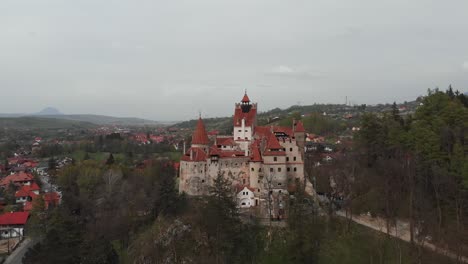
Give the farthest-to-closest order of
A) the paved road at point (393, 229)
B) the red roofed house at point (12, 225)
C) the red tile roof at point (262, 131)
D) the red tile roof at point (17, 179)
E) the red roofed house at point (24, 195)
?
the red tile roof at point (17, 179) < the red roofed house at point (24, 195) < the red roofed house at point (12, 225) < the red tile roof at point (262, 131) < the paved road at point (393, 229)

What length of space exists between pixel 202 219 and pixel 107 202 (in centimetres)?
2317

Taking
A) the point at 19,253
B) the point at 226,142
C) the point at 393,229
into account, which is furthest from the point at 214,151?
the point at 19,253

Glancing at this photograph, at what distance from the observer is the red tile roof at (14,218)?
192ft

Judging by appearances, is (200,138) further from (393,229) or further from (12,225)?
(12,225)

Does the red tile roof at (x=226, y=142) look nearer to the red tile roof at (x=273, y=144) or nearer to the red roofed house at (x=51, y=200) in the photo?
the red tile roof at (x=273, y=144)

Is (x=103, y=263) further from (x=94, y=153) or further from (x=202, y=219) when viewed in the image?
(x=94, y=153)

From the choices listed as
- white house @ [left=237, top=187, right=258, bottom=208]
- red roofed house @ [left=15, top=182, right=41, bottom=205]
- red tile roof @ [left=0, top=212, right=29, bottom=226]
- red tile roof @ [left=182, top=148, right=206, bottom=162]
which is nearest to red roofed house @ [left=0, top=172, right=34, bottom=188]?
red roofed house @ [left=15, top=182, right=41, bottom=205]

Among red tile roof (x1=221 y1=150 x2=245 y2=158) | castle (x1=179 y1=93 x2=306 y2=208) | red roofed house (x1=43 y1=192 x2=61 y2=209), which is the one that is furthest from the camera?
red roofed house (x1=43 y1=192 x2=61 y2=209)

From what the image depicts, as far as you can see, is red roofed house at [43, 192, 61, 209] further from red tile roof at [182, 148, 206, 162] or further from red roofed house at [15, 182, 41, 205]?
red tile roof at [182, 148, 206, 162]

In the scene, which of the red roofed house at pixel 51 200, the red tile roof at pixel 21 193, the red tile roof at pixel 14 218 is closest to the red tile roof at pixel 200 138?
the red roofed house at pixel 51 200

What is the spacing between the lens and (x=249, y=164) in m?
50.5

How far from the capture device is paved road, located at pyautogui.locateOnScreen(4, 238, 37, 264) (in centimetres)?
4947

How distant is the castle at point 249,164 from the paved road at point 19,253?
872 inches

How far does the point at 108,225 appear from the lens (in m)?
51.2
